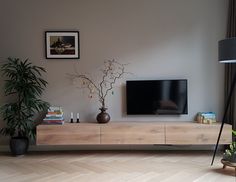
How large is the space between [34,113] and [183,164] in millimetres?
2437

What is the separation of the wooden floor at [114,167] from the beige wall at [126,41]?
0.66 meters

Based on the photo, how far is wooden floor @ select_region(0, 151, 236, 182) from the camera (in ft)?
10.1

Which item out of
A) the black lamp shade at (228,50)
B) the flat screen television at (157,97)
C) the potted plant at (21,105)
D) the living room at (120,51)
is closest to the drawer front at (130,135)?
the living room at (120,51)

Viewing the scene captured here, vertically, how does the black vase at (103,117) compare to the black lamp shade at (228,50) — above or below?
below

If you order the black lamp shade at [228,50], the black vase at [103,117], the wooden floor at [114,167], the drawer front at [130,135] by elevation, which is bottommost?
the wooden floor at [114,167]

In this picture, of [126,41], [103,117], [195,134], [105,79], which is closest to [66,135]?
[103,117]

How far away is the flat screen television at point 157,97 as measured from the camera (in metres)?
4.32

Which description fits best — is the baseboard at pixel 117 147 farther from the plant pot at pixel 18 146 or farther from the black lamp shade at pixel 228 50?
Answer: the black lamp shade at pixel 228 50

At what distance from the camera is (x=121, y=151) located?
430 centimetres

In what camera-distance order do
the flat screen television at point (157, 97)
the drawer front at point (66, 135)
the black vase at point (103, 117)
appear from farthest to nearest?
the flat screen television at point (157, 97) → the black vase at point (103, 117) → the drawer front at point (66, 135)

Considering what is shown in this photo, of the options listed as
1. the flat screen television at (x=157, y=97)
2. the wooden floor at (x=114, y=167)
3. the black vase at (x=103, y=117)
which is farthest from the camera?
the flat screen television at (x=157, y=97)

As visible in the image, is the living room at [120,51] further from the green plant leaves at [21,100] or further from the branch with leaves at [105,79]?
the green plant leaves at [21,100]

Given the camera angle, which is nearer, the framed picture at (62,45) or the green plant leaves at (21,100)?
the green plant leaves at (21,100)

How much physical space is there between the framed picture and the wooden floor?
1.56m
